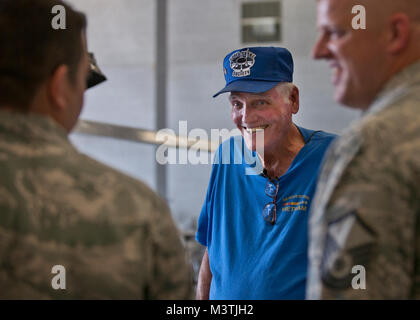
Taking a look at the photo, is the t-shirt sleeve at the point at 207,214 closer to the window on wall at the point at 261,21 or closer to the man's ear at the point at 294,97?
the man's ear at the point at 294,97

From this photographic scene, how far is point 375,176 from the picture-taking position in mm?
817

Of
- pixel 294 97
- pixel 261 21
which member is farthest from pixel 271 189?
pixel 261 21

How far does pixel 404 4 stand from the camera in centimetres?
88

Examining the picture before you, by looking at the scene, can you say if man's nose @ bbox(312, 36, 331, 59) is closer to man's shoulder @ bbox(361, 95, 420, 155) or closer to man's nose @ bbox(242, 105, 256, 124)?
man's shoulder @ bbox(361, 95, 420, 155)

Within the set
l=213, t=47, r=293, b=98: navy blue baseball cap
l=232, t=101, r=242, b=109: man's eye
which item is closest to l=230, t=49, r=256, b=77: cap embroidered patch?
l=213, t=47, r=293, b=98: navy blue baseball cap

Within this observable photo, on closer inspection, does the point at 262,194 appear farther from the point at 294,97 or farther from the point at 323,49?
the point at 323,49

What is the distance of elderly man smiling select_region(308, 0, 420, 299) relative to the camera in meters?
0.81

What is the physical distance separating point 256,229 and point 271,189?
15 centimetres

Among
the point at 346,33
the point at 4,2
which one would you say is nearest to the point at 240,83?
the point at 346,33

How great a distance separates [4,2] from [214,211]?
1.14 meters

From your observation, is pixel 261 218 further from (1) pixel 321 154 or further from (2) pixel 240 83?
(2) pixel 240 83

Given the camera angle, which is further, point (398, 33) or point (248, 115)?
point (248, 115)
